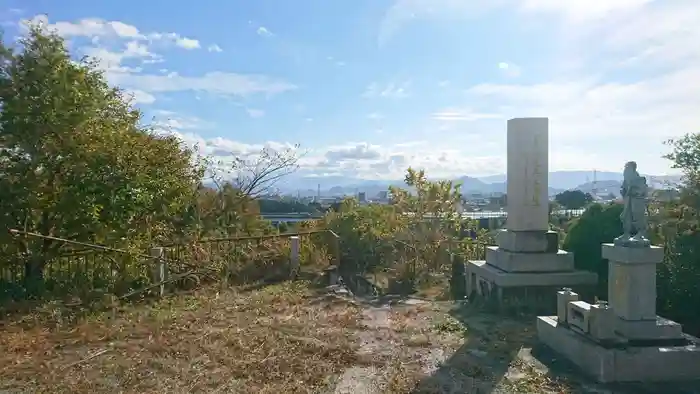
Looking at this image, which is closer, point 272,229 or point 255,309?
point 255,309

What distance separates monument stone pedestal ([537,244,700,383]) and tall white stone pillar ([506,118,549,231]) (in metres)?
2.70

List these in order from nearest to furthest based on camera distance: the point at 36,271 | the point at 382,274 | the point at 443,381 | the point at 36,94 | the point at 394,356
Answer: the point at 443,381, the point at 394,356, the point at 36,94, the point at 36,271, the point at 382,274

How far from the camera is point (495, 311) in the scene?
7770mm

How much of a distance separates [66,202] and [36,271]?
4.42 ft

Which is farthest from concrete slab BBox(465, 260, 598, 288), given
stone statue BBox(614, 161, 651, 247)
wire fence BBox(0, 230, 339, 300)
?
wire fence BBox(0, 230, 339, 300)

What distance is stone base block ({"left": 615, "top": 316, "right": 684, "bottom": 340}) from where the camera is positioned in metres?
5.05

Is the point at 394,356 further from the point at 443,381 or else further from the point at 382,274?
the point at 382,274

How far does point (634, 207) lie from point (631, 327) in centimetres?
115

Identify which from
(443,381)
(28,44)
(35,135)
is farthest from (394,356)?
(28,44)

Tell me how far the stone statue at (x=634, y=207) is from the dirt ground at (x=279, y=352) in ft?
4.59

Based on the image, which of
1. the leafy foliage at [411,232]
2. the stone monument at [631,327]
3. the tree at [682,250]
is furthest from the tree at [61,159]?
the tree at [682,250]

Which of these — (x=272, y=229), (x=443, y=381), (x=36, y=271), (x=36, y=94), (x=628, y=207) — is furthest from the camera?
(x=272, y=229)

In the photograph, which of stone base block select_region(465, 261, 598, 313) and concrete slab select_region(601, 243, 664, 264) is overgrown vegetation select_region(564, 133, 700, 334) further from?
concrete slab select_region(601, 243, 664, 264)

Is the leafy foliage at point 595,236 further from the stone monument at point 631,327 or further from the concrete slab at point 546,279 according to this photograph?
the stone monument at point 631,327
